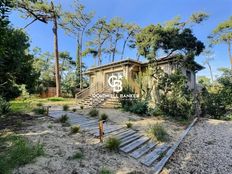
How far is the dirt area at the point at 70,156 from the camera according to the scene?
13.5ft

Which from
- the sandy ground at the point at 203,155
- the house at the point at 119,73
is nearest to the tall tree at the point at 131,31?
the house at the point at 119,73

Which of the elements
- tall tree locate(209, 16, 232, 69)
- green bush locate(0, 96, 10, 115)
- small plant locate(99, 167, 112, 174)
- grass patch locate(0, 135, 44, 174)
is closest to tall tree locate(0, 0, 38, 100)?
green bush locate(0, 96, 10, 115)

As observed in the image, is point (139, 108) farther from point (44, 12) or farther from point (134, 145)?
point (44, 12)

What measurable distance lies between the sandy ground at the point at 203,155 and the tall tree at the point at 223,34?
18.3m

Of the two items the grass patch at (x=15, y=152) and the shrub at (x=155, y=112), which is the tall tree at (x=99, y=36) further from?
the grass patch at (x=15, y=152)

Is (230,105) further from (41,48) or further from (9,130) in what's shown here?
(41,48)

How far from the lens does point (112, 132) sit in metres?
7.16

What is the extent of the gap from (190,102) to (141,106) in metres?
2.89

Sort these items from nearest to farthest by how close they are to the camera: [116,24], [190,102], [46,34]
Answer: [190,102]
[46,34]
[116,24]

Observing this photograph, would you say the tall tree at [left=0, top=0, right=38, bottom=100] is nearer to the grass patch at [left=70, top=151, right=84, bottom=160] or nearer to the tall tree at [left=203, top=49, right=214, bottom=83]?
the grass patch at [left=70, top=151, right=84, bottom=160]

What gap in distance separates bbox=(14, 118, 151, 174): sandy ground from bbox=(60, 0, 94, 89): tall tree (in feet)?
66.6

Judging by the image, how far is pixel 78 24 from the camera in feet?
91.0

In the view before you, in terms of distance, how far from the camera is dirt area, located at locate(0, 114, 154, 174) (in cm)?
412

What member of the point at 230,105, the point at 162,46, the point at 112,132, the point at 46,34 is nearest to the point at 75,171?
the point at 112,132
